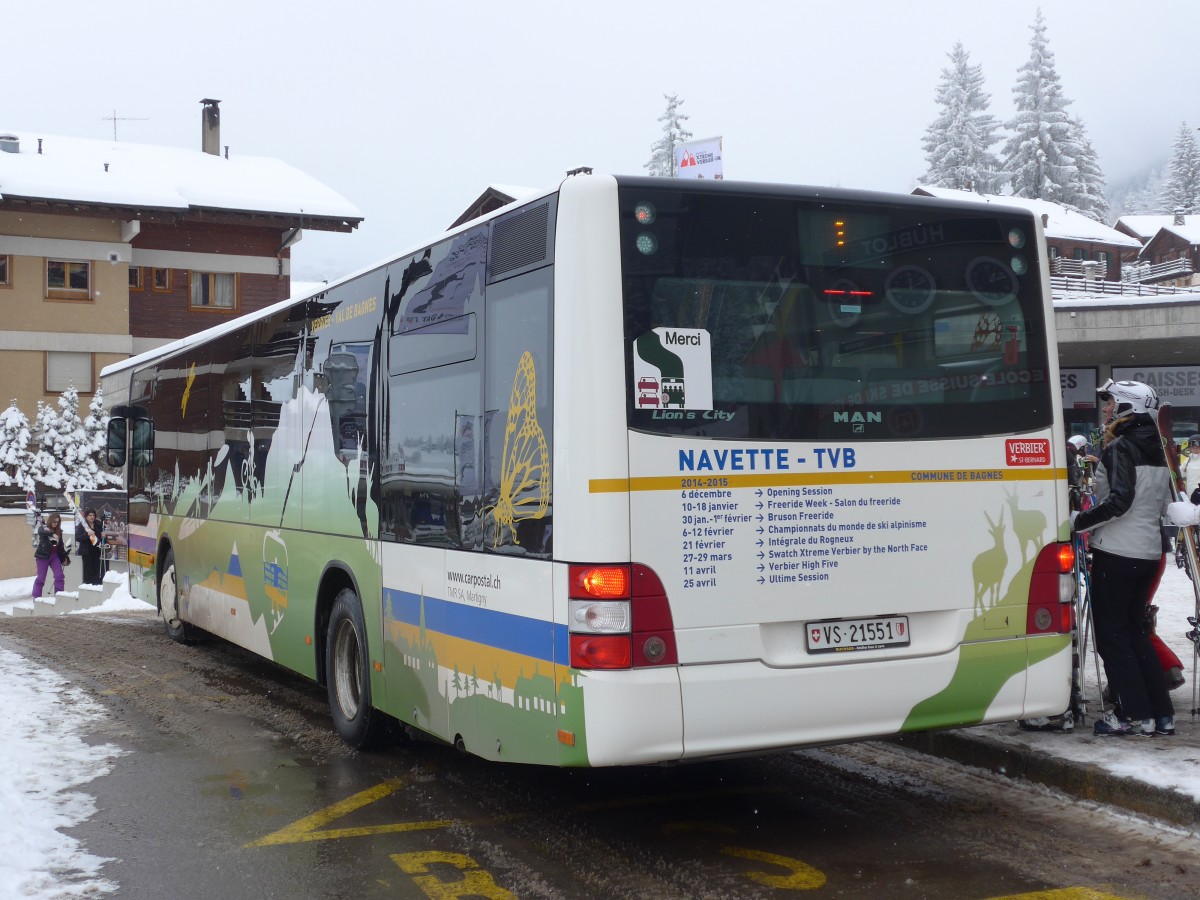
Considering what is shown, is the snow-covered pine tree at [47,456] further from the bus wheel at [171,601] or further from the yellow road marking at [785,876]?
the yellow road marking at [785,876]

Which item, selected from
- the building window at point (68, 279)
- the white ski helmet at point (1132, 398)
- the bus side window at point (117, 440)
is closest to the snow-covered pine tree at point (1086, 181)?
the building window at point (68, 279)

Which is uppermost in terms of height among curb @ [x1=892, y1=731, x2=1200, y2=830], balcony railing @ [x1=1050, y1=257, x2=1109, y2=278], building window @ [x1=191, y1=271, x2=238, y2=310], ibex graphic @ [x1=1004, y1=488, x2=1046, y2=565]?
balcony railing @ [x1=1050, y1=257, x2=1109, y2=278]

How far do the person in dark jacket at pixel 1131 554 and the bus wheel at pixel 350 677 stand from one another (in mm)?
4283

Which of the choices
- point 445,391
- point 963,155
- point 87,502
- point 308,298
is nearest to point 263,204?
point 87,502

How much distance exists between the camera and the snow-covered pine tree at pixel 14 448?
38125 mm

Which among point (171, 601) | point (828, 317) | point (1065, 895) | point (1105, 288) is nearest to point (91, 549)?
point (171, 601)

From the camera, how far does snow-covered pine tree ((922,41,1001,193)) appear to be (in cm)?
8281

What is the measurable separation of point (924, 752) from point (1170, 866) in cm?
236

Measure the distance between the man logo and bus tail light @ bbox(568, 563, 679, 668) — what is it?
1170 millimetres

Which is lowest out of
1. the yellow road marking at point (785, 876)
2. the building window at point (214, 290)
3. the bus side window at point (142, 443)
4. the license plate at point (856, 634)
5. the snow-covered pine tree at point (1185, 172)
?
the yellow road marking at point (785, 876)

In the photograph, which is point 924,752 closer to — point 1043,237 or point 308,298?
point 1043,237

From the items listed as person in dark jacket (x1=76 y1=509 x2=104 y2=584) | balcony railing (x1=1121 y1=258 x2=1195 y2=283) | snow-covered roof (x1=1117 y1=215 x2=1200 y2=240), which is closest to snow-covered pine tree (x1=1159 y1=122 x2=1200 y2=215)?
snow-covered roof (x1=1117 y1=215 x2=1200 y2=240)

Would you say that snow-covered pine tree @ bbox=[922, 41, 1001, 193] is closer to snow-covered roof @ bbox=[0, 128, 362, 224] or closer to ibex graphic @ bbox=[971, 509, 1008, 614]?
snow-covered roof @ bbox=[0, 128, 362, 224]

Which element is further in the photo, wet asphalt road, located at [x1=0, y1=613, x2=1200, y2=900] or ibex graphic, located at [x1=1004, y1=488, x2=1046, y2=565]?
ibex graphic, located at [x1=1004, y1=488, x2=1046, y2=565]
